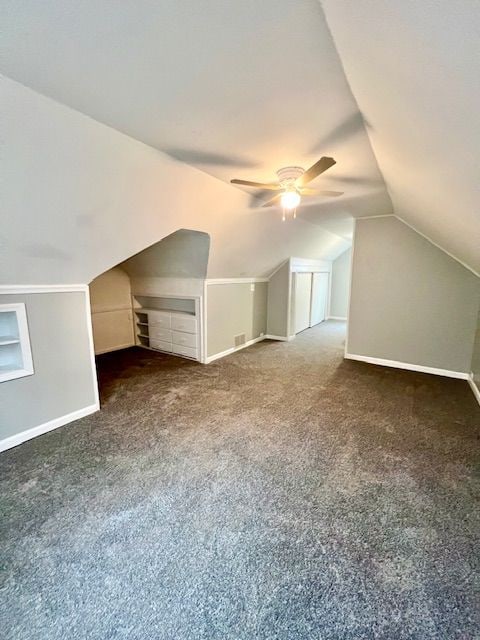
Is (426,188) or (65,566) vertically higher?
(426,188)

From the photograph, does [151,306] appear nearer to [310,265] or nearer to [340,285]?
[310,265]

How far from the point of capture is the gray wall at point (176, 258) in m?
3.62

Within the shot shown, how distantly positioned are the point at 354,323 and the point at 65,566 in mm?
4319

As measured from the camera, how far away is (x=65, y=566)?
4.58 feet

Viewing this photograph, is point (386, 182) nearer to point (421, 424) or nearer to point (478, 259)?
point (478, 259)

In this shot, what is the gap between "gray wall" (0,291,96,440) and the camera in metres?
2.38

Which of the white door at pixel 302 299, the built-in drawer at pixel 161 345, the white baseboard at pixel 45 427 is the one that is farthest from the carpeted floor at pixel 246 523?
the white door at pixel 302 299

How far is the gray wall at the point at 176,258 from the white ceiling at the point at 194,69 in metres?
1.55

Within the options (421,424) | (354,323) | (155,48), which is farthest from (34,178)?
(354,323)

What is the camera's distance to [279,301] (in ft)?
19.1

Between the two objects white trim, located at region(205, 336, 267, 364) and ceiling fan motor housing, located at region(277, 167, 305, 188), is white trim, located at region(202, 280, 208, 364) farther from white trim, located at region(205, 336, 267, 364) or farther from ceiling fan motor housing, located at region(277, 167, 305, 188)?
ceiling fan motor housing, located at region(277, 167, 305, 188)

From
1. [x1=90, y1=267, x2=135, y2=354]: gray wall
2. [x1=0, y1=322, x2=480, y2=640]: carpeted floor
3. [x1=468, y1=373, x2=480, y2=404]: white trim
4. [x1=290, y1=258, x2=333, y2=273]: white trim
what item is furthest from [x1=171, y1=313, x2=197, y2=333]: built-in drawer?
[x1=468, y1=373, x2=480, y2=404]: white trim

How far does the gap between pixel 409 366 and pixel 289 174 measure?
3351mm

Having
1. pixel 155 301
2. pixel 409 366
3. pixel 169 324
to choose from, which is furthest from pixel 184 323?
pixel 409 366
